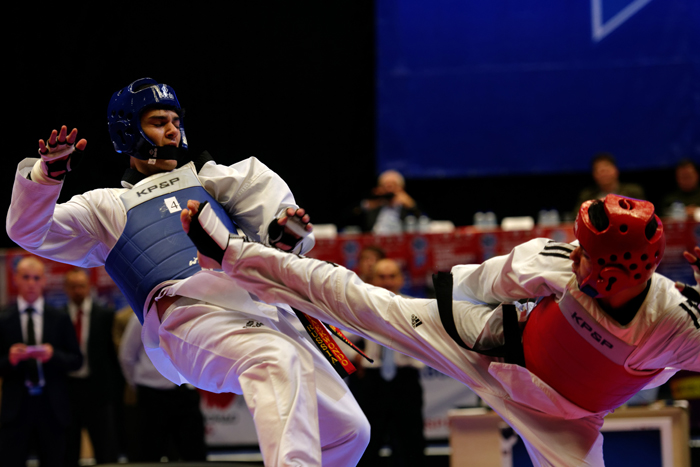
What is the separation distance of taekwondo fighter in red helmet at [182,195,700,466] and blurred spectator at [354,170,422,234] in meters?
4.44

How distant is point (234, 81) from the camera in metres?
11.1

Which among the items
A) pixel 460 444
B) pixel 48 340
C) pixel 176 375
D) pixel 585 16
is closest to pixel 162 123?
pixel 176 375

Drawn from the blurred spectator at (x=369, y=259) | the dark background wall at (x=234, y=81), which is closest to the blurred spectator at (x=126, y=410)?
the blurred spectator at (x=369, y=259)

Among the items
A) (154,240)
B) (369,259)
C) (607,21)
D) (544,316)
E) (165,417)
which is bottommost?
(165,417)

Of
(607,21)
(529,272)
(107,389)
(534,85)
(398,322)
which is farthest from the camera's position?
(534,85)

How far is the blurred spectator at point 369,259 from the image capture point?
7289 millimetres

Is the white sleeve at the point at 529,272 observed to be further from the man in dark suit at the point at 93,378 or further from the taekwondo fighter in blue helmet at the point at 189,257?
the man in dark suit at the point at 93,378

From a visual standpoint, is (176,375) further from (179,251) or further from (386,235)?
(386,235)

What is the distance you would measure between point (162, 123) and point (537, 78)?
23.1 feet

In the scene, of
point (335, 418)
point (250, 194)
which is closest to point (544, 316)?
point (335, 418)

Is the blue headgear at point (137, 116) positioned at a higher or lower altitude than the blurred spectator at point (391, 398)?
higher

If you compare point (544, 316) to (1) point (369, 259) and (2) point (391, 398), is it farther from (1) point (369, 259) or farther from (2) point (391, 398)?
(1) point (369, 259)

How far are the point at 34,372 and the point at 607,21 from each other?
25.6 feet

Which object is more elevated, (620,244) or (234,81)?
(234,81)
